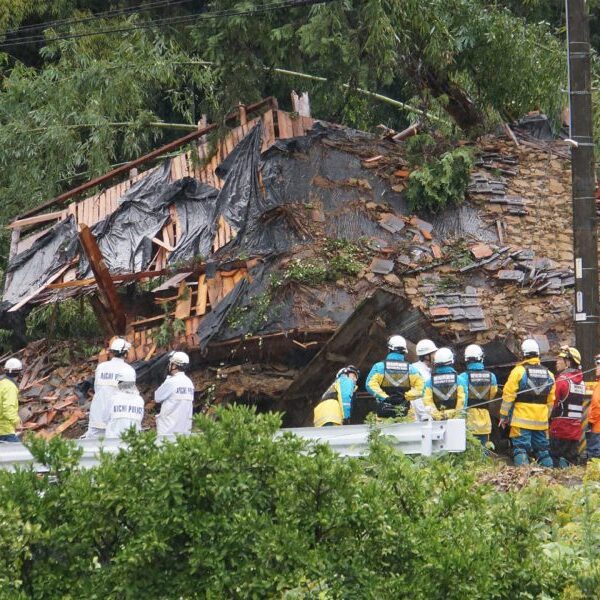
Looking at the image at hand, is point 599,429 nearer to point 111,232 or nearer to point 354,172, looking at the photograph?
point 354,172

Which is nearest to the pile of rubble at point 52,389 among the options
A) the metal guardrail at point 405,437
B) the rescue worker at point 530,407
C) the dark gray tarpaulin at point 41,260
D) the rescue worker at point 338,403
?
the dark gray tarpaulin at point 41,260

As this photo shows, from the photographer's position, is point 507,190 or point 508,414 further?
point 507,190

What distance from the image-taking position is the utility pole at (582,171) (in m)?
13.8

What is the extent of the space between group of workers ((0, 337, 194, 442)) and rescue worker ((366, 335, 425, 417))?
6.31 feet

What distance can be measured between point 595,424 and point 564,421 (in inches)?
13.1

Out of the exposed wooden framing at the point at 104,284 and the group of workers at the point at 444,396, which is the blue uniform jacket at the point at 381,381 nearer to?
the group of workers at the point at 444,396

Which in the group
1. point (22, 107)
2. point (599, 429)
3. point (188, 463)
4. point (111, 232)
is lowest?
point (599, 429)

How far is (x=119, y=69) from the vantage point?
20.1 m

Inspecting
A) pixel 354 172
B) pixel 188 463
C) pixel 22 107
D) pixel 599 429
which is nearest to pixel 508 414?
pixel 599 429

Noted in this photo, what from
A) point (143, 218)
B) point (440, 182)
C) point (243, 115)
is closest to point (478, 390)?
point (440, 182)

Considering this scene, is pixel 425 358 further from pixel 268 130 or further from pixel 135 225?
pixel 135 225

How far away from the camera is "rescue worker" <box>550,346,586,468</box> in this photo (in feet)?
44.0

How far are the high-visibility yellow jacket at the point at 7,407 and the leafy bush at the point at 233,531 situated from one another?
7.02m

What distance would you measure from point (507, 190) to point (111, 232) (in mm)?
5655
